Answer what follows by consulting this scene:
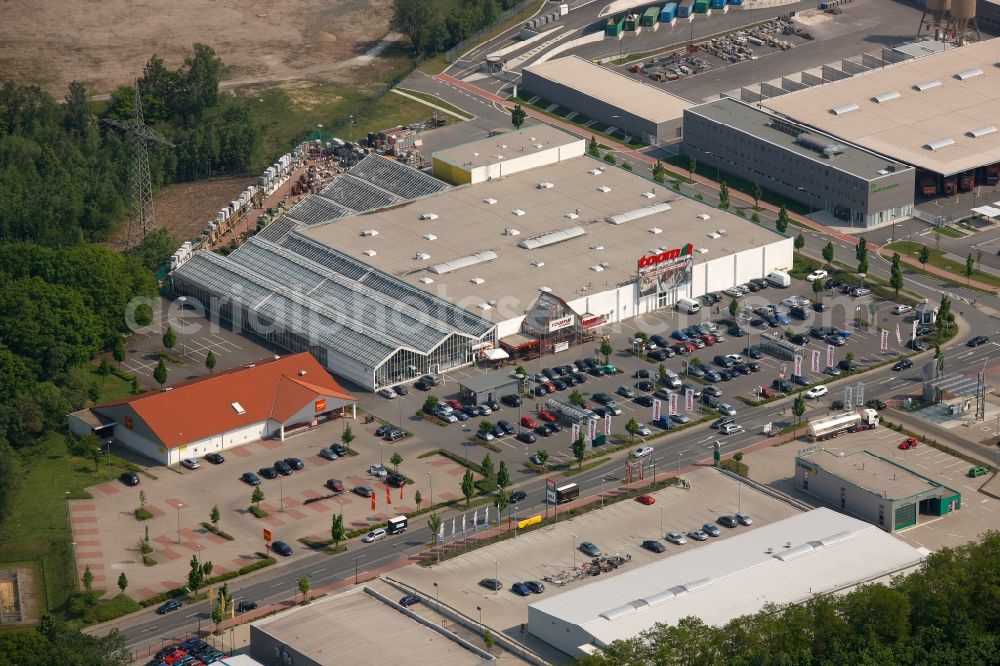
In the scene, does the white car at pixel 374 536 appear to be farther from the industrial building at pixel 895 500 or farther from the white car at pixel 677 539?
the industrial building at pixel 895 500

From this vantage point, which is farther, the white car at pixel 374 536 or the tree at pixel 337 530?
the white car at pixel 374 536

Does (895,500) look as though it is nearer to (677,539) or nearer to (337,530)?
(677,539)

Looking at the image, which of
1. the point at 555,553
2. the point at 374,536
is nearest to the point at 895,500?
the point at 555,553

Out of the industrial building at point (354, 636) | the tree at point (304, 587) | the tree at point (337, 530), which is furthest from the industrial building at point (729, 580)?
the tree at point (337, 530)

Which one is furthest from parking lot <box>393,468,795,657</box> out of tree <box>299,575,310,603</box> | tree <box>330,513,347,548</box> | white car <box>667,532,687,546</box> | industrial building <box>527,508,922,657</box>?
tree <box>299,575,310,603</box>

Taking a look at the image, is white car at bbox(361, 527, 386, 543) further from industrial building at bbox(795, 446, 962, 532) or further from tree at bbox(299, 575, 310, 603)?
industrial building at bbox(795, 446, 962, 532)
